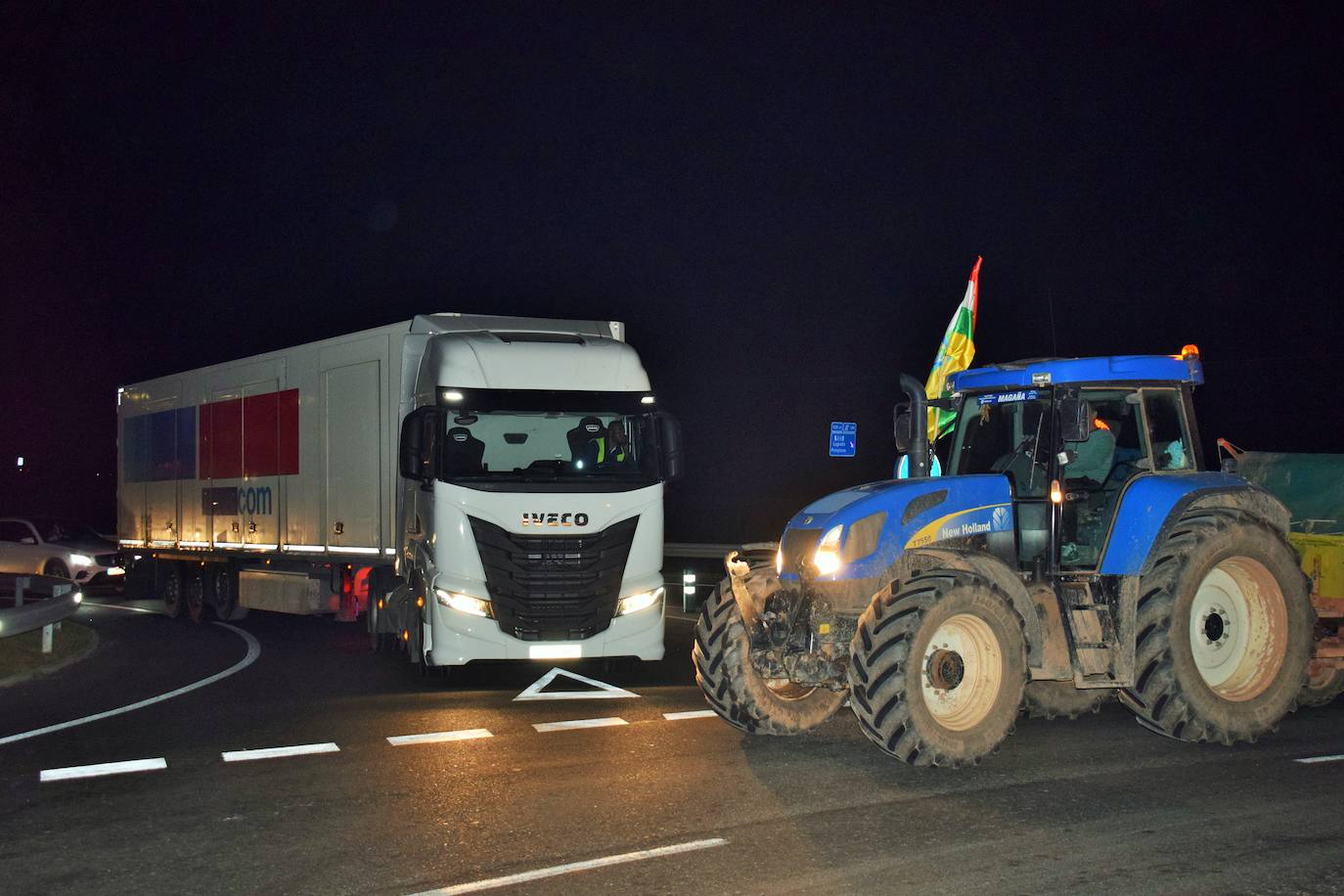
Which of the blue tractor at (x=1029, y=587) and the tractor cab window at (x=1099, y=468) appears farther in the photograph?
the tractor cab window at (x=1099, y=468)

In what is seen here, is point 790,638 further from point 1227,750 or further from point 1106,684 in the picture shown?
point 1227,750

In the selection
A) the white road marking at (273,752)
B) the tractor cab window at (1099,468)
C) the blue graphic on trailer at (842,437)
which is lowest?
the white road marking at (273,752)

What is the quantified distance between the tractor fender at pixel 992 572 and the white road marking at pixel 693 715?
8.47ft

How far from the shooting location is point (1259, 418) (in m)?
57.0

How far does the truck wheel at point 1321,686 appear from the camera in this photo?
11203mm

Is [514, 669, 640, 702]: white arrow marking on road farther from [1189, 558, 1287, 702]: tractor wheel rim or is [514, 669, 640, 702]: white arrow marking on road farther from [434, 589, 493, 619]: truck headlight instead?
[1189, 558, 1287, 702]: tractor wheel rim

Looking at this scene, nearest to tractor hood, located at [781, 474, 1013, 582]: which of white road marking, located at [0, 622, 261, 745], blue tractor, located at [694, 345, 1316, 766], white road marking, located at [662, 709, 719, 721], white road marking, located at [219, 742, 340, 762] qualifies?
blue tractor, located at [694, 345, 1316, 766]

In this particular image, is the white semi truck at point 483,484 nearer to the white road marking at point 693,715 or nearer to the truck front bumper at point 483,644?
the truck front bumper at point 483,644

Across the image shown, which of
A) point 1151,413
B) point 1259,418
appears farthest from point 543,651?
point 1259,418

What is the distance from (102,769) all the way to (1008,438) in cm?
679

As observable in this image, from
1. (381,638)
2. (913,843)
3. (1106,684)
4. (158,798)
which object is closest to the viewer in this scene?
(913,843)

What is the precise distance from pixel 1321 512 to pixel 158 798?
968cm

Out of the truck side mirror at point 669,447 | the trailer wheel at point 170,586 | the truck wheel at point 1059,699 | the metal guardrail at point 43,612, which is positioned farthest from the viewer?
the trailer wheel at point 170,586

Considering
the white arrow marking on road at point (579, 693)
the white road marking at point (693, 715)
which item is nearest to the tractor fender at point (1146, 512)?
the white road marking at point (693, 715)
